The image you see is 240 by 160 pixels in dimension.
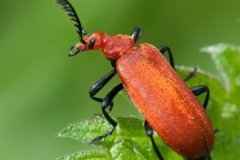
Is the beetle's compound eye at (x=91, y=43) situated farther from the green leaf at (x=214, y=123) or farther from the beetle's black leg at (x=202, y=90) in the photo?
the beetle's black leg at (x=202, y=90)

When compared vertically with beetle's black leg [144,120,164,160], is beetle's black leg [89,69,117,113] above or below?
above

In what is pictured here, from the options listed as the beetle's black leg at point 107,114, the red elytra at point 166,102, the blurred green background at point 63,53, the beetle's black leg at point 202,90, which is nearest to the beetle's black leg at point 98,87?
the beetle's black leg at point 107,114

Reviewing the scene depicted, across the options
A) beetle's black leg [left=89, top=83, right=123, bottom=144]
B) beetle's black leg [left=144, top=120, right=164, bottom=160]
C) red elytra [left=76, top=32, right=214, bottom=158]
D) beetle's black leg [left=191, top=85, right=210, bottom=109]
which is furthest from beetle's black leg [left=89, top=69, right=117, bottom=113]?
beetle's black leg [left=191, top=85, right=210, bottom=109]

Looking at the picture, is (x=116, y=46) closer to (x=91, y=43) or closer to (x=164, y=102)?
(x=91, y=43)

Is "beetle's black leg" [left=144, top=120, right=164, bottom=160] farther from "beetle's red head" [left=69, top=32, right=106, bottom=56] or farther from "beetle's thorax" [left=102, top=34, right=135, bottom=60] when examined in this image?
"beetle's red head" [left=69, top=32, right=106, bottom=56]

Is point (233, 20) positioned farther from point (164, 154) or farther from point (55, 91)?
point (164, 154)

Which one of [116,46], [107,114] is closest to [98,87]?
[116,46]
